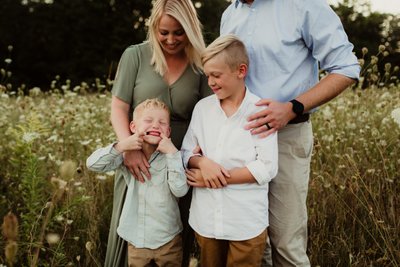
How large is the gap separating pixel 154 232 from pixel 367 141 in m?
2.42

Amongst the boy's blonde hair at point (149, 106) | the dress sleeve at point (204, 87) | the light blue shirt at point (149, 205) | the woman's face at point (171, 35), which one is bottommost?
the light blue shirt at point (149, 205)

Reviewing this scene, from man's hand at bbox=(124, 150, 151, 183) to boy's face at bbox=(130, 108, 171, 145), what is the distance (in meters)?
0.12

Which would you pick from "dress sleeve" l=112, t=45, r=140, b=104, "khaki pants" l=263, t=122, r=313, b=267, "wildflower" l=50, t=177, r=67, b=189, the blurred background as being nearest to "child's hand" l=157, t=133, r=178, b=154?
"dress sleeve" l=112, t=45, r=140, b=104

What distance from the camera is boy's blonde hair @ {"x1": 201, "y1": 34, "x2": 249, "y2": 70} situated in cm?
243

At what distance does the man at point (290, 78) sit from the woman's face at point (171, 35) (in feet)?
0.90

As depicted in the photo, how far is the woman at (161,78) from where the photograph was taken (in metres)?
2.71

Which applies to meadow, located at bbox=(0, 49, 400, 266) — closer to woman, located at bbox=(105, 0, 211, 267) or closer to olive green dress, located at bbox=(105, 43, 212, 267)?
olive green dress, located at bbox=(105, 43, 212, 267)

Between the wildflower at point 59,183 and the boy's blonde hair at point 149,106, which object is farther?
the boy's blonde hair at point 149,106

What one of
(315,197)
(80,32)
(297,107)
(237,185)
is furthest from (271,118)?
(80,32)

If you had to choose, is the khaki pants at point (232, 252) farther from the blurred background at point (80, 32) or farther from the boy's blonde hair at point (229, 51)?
the blurred background at point (80, 32)

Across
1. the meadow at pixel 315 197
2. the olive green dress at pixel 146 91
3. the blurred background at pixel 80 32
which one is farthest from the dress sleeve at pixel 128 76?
the blurred background at pixel 80 32

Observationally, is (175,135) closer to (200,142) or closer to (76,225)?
(200,142)

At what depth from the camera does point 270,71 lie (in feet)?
8.53

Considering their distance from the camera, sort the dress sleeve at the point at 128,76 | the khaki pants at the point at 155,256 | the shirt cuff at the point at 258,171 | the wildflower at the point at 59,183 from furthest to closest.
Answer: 1. the dress sleeve at the point at 128,76
2. the khaki pants at the point at 155,256
3. the shirt cuff at the point at 258,171
4. the wildflower at the point at 59,183
